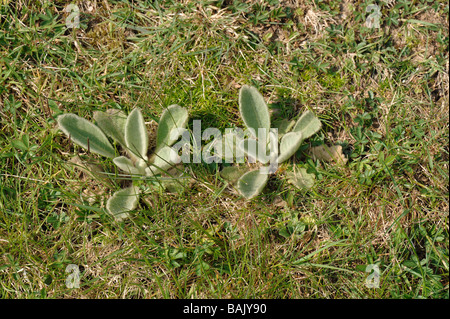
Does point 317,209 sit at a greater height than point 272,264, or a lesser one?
greater

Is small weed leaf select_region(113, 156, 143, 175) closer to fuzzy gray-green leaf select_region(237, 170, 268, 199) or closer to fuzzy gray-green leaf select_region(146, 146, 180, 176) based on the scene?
fuzzy gray-green leaf select_region(146, 146, 180, 176)

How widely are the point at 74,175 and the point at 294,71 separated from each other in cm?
126

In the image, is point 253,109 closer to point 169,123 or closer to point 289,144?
point 289,144

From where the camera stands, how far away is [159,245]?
2086 mm

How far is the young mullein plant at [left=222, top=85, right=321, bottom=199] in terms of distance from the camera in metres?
2.06

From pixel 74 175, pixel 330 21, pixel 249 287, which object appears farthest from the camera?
pixel 330 21

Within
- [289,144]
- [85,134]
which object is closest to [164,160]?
[85,134]

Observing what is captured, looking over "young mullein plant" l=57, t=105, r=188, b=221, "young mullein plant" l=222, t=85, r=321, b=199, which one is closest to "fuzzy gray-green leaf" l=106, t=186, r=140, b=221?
"young mullein plant" l=57, t=105, r=188, b=221

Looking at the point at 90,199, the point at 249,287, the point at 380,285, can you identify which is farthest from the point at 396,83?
the point at 90,199

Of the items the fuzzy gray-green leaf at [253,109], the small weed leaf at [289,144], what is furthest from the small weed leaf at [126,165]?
the small weed leaf at [289,144]

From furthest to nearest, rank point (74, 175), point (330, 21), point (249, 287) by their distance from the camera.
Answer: point (330, 21), point (74, 175), point (249, 287)

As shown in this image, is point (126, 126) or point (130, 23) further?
point (130, 23)
